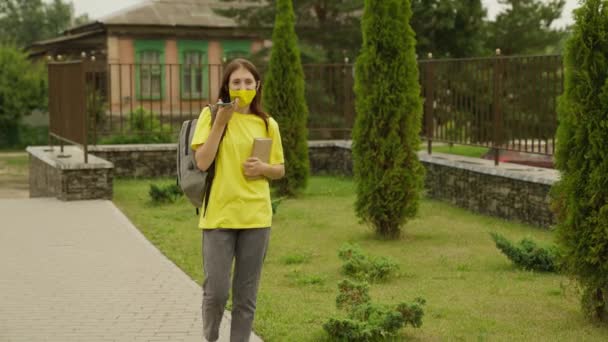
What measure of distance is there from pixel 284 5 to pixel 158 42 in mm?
24000

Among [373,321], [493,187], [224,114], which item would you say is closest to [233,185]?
[224,114]

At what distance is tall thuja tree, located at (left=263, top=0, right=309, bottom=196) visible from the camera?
15.5m

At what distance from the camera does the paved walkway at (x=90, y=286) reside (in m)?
6.63

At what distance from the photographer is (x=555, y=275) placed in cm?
866

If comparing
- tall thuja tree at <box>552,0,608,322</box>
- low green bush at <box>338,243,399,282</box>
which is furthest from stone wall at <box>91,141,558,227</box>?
tall thuja tree at <box>552,0,608,322</box>

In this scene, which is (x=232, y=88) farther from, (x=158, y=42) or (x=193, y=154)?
(x=158, y=42)

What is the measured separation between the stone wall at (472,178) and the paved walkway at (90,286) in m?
4.78

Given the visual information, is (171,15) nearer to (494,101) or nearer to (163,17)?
→ (163,17)

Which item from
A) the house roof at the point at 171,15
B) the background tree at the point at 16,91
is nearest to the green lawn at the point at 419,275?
the background tree at the point at 16,91

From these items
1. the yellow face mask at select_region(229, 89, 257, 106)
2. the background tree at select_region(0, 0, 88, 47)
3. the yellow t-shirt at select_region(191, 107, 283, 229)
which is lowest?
the yellow t-shirt at select_region(191, 107, 283, 229)

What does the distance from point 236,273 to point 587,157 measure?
2684 millimetres

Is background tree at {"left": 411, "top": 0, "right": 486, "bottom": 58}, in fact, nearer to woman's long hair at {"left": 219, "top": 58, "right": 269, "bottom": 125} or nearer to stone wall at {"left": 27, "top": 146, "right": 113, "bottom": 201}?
stone wall at {"left": 27, "top": 146, "right": 113, "bottom": 201}

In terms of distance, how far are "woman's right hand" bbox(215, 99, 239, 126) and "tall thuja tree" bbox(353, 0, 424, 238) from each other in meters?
5.68

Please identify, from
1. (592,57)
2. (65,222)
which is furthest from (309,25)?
(592,57)
